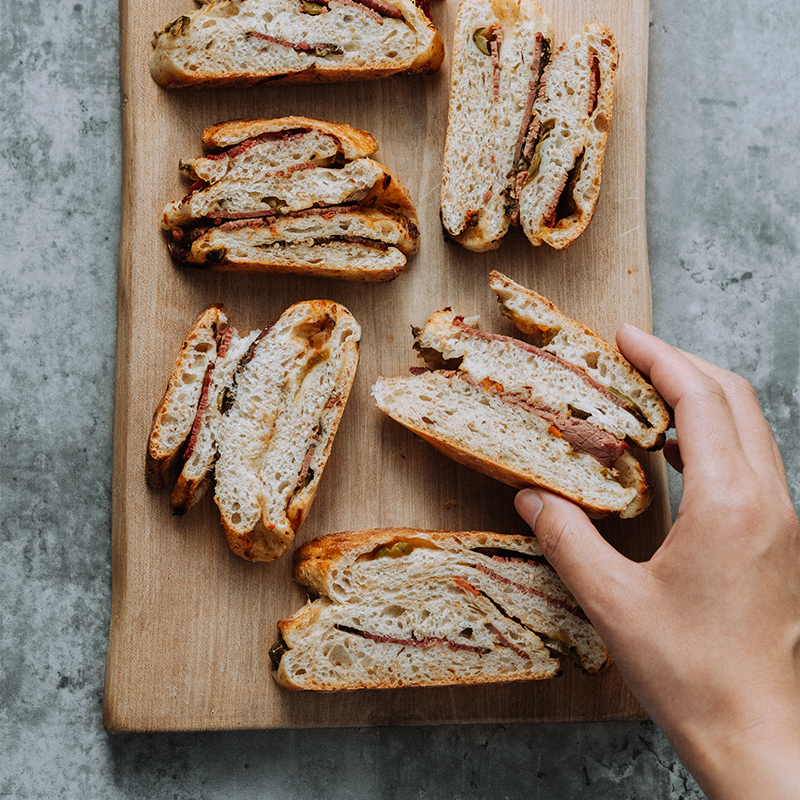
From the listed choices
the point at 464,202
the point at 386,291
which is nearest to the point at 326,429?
the point at 386,291

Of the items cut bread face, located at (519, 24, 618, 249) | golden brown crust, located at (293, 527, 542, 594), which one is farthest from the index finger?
golden brown crust, located at (293, 527, 542, 594)

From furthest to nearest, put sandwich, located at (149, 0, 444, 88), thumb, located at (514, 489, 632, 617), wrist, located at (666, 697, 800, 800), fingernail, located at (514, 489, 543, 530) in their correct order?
sandwich, located at (149, 0, 444, 88)
fingernail, located at (514, 489, 543, 530)
thumb, located at (514, 489, 632, 617)
wrist, located at (666, 697, 800, 800)

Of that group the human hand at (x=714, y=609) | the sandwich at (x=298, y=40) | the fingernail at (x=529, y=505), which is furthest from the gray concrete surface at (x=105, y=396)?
the fingernail at (x=529, y=505)

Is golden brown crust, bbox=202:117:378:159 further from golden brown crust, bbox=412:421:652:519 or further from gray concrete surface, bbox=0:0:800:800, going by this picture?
golden brown crust, bbox=412:421:652:519

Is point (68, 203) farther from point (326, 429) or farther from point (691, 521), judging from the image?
point (691, 521)

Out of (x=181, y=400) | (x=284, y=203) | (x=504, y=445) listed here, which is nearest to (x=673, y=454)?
(x=504, y=445)
